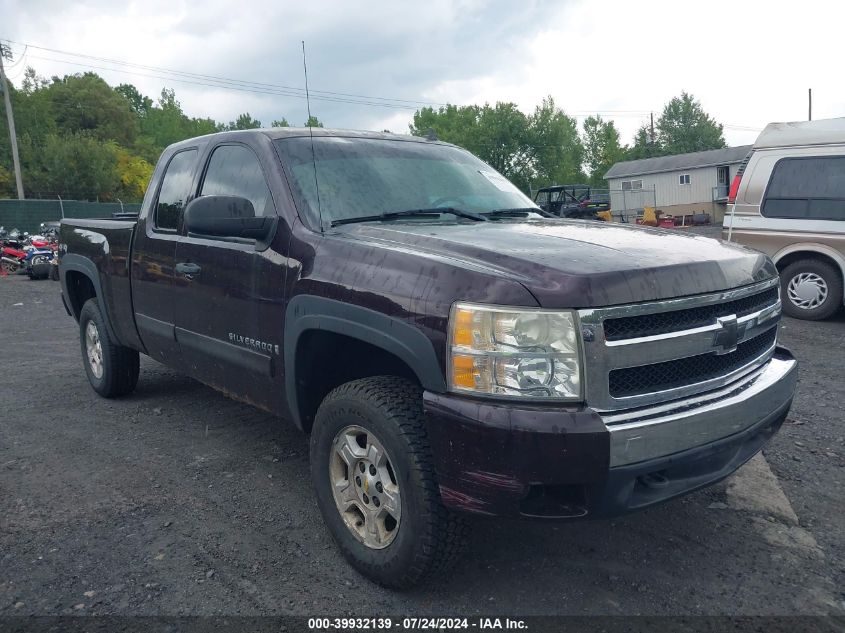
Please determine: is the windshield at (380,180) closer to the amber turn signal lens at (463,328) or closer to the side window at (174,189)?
the side window at (174,189)

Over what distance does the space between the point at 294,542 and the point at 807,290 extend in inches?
295

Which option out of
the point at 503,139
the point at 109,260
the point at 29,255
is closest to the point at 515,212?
the point at 109,260

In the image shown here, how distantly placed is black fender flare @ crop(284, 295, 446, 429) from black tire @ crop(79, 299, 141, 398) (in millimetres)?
2730

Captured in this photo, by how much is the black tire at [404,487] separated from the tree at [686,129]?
78730 mm

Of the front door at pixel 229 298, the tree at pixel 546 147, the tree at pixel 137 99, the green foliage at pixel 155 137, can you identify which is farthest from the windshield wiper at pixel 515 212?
the tree at pixel 137 99

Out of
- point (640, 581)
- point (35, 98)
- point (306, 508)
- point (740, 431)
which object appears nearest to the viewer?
point (740, 431)

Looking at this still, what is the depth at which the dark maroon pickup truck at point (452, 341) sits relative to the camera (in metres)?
2.26

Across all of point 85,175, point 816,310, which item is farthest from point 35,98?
point 816,310

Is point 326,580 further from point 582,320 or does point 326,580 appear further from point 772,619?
point 772,619

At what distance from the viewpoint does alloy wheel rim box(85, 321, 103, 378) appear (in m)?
5.51

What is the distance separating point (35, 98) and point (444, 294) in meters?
65.7

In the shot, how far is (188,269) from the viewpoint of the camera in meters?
3.90

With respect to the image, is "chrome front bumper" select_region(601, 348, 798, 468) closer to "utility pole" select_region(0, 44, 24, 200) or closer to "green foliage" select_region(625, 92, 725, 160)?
"utility pole" select_region(0, 44, 24, 200)

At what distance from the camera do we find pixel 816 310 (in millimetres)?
8172
